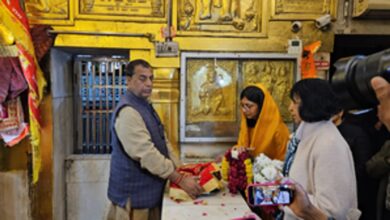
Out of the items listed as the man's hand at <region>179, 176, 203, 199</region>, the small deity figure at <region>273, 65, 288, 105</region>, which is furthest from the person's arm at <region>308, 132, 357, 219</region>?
the small deity figure at <region>273, 65, 288, 105</region>

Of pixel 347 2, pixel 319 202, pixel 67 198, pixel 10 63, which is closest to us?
pixel 319 202

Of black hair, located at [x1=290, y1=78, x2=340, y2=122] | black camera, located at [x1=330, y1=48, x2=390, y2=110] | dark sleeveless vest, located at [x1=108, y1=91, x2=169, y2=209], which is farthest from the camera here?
dark sleeveless vest, located at [x1=108, y1=91, x2=169, y2=209]

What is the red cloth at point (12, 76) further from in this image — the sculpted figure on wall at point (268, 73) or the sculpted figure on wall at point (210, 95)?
the sculpted figure on wall at point (268, 73)

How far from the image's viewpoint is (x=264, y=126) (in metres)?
1.97

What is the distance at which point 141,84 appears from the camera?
1806 millimetres

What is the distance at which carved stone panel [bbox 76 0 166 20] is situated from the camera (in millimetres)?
2289

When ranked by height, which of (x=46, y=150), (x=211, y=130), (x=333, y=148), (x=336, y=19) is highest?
(x=336, y=19)

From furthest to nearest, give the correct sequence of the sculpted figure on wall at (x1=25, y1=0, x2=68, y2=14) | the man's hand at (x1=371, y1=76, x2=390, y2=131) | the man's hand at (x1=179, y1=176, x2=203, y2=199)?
the sculpted figure on wall at (x1=25, y1=0, x2=68, y2=14)
the man's hand at (x1=179, y1=176, x2=203, y2=199)
the man's hand at (x1=371, y1=76, x2=390, y2=131)

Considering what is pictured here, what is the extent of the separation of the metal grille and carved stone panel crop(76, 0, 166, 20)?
1.77 feet

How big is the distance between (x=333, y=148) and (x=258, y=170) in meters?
0.56

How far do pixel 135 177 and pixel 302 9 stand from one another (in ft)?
5.79

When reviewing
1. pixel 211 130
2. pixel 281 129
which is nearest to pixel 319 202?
pixel 281 129

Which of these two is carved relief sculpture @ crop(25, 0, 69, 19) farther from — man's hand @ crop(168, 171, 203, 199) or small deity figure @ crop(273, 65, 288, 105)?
small deity figure @ crop(273, 65, 288, 105)

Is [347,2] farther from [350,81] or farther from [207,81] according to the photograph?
[350,81]
